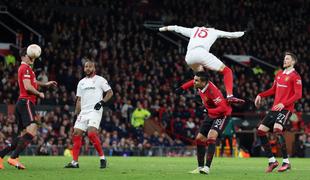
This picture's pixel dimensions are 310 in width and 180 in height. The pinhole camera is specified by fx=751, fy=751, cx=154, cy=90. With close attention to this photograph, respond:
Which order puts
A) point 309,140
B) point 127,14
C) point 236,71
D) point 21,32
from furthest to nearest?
1. point 127,14
2. point 236,71
3. point 21,32
4. point 309,140

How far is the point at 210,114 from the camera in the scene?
1557cm

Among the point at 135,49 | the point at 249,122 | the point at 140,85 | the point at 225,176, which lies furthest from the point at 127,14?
the point at 225,176

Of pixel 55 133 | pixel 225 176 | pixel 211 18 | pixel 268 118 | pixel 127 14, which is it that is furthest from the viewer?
pixel 211 18

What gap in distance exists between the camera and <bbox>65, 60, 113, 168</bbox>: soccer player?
57.4 ft

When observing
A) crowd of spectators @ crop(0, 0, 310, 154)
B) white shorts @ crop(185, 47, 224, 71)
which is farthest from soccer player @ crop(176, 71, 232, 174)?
crowd of spectators @ crop(0, 0, 310, 154)

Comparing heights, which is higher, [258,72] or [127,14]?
[127,14]

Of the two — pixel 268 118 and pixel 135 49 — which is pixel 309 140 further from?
pixel 268 118

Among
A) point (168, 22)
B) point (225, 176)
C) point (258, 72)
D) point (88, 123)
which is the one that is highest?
point (168, 22)

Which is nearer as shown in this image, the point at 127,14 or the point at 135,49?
the point at 135,49

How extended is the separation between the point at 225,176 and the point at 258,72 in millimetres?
28412

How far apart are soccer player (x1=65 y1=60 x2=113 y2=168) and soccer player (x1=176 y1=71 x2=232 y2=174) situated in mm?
2871

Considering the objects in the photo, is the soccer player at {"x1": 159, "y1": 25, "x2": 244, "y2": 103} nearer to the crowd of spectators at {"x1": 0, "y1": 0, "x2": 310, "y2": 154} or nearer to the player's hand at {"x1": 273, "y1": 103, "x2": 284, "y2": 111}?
the player's hand at {"x1": 273, "y1": 103, "x2": 284, "y2": 111}

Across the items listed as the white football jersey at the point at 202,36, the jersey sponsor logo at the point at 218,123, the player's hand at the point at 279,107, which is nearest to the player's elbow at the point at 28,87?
the white football jersey at the point at 202,36

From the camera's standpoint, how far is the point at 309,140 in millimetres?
32938
